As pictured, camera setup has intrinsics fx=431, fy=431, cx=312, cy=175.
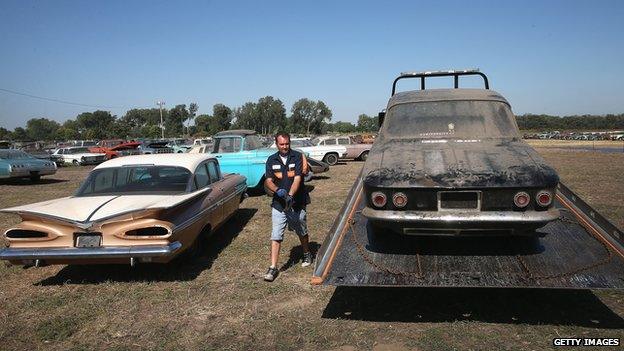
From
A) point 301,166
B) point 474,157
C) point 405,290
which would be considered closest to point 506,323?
point 405,290

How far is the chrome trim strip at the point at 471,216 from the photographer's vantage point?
11.6 feet

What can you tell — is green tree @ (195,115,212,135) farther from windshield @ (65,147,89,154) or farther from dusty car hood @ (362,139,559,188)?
dusty car hood @ (362,139,559,188)

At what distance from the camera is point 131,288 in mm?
4828

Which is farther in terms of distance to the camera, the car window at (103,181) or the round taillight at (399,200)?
the car window at (103,181)

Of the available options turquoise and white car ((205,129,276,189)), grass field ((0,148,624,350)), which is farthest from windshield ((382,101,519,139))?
turquoise and white car ((205,129,276,189))

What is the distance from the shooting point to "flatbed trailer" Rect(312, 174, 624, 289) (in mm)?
3521

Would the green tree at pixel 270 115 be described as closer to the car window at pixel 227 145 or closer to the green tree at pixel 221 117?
the green tree at pixel 221 117

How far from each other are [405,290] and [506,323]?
3.52ft

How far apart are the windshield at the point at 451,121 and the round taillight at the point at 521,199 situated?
1.39 meters

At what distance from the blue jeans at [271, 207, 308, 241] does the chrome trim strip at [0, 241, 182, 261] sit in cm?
116

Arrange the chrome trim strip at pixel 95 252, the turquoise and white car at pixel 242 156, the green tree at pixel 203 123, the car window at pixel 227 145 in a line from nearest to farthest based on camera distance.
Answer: the chrome trim strip at pixel 95 252 → the turquoise and white car at pixel 242 156 → the car window at pixel 227 145 → the green tree at pixel 203 123

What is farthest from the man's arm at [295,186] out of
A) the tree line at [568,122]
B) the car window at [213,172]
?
the tree line at [568,122]

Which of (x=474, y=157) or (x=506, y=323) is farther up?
(x=474, y=157)

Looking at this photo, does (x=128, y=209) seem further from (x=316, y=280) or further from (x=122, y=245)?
(x=316, y=280)
